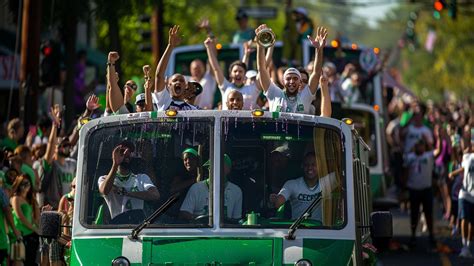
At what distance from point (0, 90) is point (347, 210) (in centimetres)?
1859

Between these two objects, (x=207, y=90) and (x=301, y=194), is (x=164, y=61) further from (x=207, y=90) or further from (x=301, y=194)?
(x=207, y=90)

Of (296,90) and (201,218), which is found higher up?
(296,90)

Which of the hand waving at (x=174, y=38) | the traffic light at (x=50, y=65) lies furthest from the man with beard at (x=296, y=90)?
the traffic light at (x=50, y=65)

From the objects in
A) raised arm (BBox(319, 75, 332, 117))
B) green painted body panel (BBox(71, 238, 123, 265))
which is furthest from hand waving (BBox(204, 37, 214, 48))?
green painted body panel (BBox(71, 238, 123, 265))

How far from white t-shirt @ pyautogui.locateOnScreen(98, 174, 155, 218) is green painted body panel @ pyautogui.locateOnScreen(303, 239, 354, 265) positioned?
49.6 inches

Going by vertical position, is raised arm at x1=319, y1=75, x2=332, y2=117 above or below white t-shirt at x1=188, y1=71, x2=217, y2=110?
below

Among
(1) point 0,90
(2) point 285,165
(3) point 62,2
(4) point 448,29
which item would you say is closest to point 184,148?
(2) point 285,165

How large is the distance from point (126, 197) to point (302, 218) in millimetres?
1294

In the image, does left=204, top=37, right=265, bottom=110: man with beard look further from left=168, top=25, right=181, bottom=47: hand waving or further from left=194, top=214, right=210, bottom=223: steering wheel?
left=194, top=214, right=210, bottom=223: steering wheel

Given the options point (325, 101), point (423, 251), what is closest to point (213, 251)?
point (325, 101)

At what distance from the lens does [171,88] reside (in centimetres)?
1246

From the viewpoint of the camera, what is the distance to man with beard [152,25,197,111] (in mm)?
12391

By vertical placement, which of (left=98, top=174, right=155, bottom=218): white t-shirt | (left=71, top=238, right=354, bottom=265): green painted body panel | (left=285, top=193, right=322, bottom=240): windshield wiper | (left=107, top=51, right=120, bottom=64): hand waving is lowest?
(left=71, top=238, right=354, bottom=265): green painted body panel

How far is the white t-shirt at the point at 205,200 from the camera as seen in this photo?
10391 millimetres
